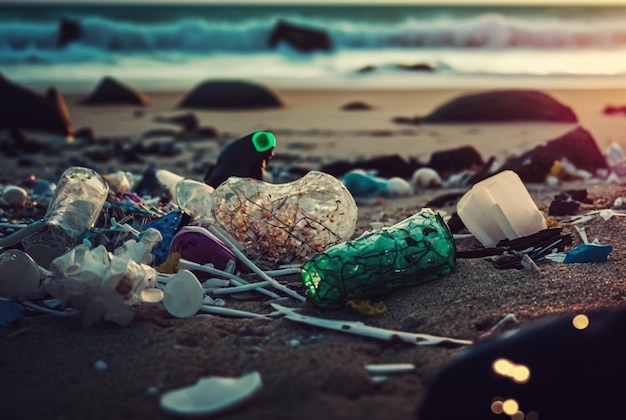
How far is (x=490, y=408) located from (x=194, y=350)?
3.40 ft

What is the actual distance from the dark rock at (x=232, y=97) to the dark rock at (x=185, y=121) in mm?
1327

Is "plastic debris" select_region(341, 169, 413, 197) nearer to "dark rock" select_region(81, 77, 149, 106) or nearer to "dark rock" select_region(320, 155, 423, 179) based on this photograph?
"dark rock" select_region(320, 155, 423, 179)

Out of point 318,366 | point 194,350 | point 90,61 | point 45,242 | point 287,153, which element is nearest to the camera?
point 318,366

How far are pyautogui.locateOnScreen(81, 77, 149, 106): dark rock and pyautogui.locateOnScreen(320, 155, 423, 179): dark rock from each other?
676 cm

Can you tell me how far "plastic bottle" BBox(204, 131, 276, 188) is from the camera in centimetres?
415

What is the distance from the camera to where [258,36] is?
2369cm

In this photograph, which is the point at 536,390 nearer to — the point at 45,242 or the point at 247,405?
the point at 247,405

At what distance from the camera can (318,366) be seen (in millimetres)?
2424

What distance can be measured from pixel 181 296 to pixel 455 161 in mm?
4002

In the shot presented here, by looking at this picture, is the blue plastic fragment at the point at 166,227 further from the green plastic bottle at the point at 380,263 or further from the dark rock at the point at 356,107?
the dark rock at the point at 356,107

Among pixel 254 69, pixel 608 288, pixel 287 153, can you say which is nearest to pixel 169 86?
pixel 254 69

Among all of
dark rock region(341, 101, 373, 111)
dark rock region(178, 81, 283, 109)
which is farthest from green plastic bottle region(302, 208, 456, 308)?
dark rock region(178, 81, 283, 109)

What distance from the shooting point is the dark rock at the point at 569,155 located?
5754 mm

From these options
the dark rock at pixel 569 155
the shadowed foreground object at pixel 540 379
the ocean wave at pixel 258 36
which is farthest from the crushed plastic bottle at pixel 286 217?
the ocean wave at pixel 258 36
